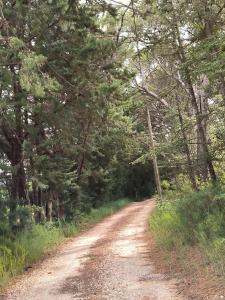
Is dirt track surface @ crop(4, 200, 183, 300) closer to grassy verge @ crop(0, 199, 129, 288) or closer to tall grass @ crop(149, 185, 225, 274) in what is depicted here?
grassy verge @ crop(0, 199, 129, 288)

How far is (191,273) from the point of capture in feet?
30.3

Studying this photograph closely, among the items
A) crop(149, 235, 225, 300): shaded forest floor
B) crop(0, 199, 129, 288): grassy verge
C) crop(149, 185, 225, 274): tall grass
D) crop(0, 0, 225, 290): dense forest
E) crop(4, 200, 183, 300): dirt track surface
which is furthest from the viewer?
crop(0, 199, 129, 288): grassy verge

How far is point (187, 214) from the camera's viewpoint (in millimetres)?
13180

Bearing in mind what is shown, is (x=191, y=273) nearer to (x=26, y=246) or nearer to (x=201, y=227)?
(x=201, y=227)

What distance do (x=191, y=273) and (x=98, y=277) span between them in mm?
2032

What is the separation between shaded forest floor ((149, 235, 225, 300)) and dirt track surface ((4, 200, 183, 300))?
237mm

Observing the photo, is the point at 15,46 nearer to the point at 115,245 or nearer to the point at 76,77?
the point at 76,77

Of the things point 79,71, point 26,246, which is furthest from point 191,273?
point 79,71

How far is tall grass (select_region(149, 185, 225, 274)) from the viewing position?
945 cm

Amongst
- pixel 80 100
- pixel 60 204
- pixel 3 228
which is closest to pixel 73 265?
pixel 3 228

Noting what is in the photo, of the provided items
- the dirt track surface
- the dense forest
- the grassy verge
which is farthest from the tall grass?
the grassy verge

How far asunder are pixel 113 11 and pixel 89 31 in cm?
104

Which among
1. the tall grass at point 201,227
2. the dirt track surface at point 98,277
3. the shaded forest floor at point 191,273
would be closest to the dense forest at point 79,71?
the tall grass at point 201,227

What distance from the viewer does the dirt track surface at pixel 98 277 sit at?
8445 millimetres
